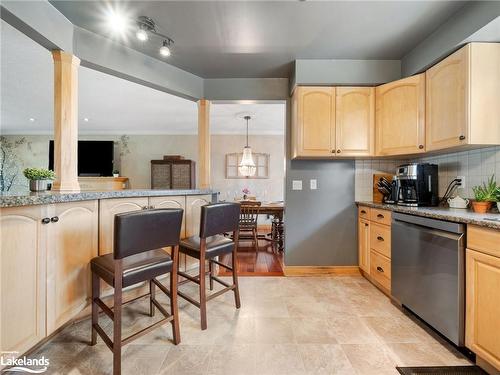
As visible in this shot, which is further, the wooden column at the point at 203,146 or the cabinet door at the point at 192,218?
the wooden column at the point at 203,146

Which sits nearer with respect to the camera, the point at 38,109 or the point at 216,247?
the point at 216,247

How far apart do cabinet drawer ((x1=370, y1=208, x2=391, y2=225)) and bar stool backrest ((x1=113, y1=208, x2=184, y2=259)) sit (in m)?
1.80

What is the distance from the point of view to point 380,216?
7.00 feet

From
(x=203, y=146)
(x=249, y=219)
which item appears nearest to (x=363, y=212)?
(x=249, y=219)

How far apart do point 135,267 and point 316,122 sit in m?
2.09

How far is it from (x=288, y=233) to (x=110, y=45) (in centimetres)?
257

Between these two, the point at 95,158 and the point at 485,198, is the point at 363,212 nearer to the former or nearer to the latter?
the point at 485,198

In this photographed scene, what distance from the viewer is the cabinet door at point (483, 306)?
115 cm

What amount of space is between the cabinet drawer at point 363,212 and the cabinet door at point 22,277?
262cm

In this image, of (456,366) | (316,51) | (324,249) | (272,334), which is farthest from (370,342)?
(316,51)

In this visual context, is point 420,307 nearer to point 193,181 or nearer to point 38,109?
point 193,181

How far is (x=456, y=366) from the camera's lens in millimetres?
1296

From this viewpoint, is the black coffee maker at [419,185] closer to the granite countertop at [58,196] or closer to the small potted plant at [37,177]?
the granite countertop at [58,196]

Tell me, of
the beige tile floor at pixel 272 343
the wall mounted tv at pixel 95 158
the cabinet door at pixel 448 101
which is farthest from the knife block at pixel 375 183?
the wall mounted tv at pixel 95 158
